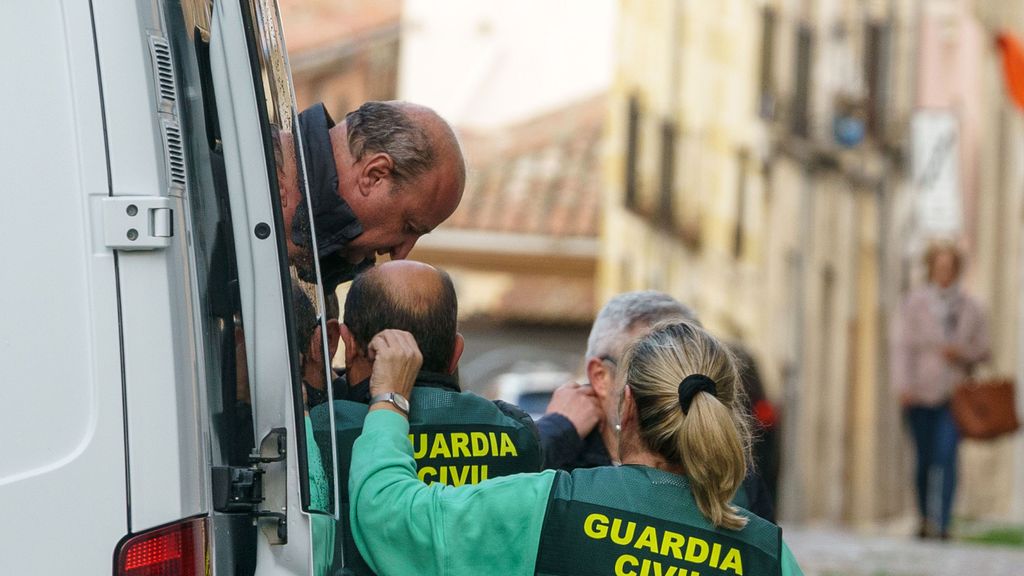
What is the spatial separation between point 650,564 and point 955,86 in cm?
1527

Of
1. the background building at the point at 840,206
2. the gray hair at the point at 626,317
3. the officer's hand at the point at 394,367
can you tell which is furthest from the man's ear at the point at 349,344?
the background building at the point at 840,206

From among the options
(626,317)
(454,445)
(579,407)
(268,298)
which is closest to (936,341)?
(626,317)

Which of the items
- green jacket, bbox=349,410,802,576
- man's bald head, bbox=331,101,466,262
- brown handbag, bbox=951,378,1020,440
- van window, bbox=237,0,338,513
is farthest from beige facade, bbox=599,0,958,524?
van window, bbox=237,0,338,513

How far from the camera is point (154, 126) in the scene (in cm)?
288

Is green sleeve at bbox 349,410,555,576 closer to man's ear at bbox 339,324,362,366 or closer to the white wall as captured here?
man's ear at bbox 339,324,362,366

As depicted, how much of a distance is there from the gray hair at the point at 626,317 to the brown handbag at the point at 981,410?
8.13m

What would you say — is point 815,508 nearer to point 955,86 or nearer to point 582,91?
point 955,86

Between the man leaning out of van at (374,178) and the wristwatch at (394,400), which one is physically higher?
the man leaning out of van at (374,178)

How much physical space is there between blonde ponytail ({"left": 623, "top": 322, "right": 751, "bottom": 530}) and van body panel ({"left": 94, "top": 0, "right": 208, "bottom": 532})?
799 mm

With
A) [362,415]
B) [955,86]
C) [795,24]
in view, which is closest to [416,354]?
[362,415]

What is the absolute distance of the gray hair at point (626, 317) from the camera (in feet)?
14.6

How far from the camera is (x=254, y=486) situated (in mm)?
2951

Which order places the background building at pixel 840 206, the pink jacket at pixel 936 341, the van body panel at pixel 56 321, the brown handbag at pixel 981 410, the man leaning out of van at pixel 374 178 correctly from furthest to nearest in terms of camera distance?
the background building at pixel 840 206 < the brown handbag at pixel 981 410 < the pink jacket at pixel 936 341 < the man leaning out of van at pixel 374 178 < the van body panel at pixel 56 321

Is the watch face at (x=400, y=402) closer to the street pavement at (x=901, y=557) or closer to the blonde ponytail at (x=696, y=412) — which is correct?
the blonde ponytail at (x=696, y=412)
